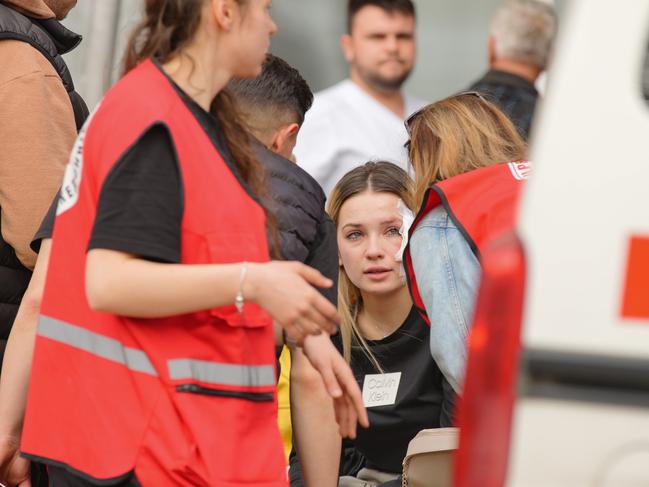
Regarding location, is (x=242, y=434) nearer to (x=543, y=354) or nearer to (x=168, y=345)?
(x=168, y=345)

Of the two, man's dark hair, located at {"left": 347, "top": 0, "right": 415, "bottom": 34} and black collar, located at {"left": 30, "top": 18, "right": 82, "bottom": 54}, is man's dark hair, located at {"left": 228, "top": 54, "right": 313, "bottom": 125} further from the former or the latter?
man's dark hair, located at {"left": 347, "top": 0, "right": 415, "bottom": 34}

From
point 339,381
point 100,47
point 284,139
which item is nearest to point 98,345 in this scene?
point 339,381

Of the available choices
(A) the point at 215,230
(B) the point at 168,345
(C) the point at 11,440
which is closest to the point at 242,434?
(B) the point at 168,345

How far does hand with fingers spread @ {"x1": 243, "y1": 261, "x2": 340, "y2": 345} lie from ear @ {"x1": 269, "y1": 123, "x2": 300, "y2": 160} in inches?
53.9

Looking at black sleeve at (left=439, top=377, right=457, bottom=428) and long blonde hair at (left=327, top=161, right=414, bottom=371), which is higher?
long blonde hair at (left=327, top=161, right=414, bottom=371)

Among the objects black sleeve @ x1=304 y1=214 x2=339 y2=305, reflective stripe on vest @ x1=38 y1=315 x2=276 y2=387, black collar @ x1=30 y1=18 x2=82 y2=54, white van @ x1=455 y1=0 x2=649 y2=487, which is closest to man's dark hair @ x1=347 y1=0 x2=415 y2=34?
black collar @ x1=30 y1=18 x2=82 y2=54

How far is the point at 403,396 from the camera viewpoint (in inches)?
168

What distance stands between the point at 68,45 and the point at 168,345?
1.44 m

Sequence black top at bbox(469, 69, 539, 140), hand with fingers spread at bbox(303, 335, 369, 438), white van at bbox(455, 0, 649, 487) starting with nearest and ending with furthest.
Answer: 1. white van at bbox(455, 0, 649, 487)
2. hand with fingers spread at bbox(303, 335, 369, 438)
3. black top at bbox(469, 69, 539, 140)

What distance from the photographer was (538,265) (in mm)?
2062

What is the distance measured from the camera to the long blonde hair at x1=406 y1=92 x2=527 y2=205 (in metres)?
3.85

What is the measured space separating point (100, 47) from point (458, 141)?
2.53m

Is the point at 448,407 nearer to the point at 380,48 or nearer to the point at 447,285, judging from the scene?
the point at 447,285

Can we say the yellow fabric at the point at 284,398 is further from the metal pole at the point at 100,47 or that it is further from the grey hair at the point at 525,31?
the grey hair at the point at 525,31
